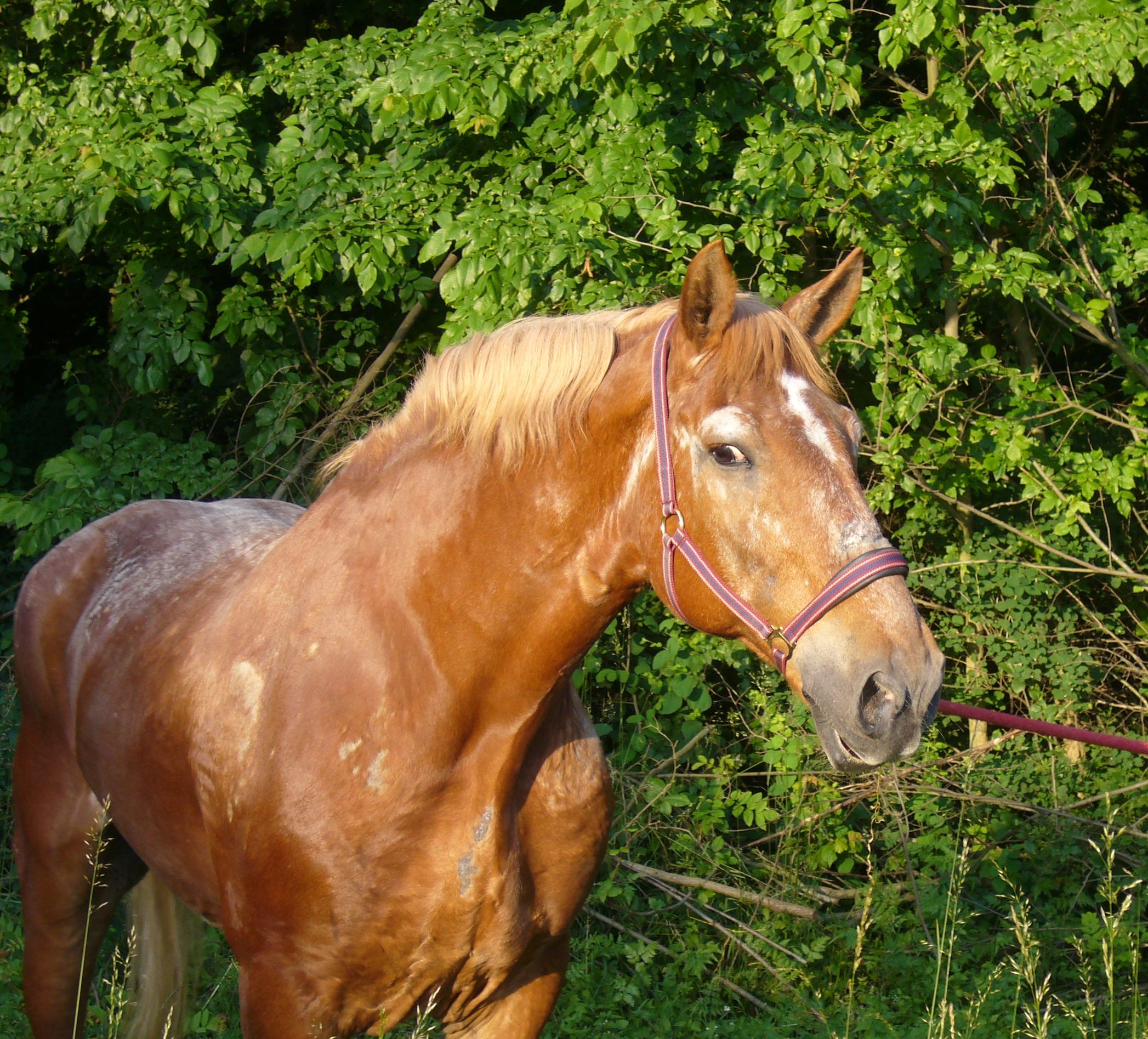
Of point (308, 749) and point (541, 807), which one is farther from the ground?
point (308, 749)

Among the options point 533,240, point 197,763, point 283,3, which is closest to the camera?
point 197,763

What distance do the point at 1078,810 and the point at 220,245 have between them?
485 cm

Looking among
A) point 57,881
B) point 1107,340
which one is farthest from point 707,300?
point 1107,340

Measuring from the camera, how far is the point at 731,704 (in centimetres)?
612

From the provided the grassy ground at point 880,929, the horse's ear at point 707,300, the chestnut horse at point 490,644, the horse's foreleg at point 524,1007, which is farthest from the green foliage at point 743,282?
the horse's ear at point 707,300

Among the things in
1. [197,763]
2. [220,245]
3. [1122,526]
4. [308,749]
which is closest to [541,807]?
[308,749]

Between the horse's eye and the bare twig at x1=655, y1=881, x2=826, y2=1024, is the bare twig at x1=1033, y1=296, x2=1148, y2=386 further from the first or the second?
the horse's eye

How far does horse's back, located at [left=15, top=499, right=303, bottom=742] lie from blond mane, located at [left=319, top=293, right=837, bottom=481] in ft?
3.20

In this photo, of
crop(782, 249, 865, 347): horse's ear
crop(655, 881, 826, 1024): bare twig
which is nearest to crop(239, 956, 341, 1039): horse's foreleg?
crop(782, 249, 865, 347): horse's ear

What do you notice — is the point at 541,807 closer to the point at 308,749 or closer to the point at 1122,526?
the point at 308,749

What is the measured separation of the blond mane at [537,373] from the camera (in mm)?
2219

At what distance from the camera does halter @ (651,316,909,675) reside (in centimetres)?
185

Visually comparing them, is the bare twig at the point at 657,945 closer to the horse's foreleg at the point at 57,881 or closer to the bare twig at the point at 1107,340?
the horse's foreleg at the point at 57,881

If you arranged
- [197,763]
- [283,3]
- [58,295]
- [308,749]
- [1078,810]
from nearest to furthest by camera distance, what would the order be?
[308,749]
[197,763]
[1078,810]
[283,3]
[58,295]
